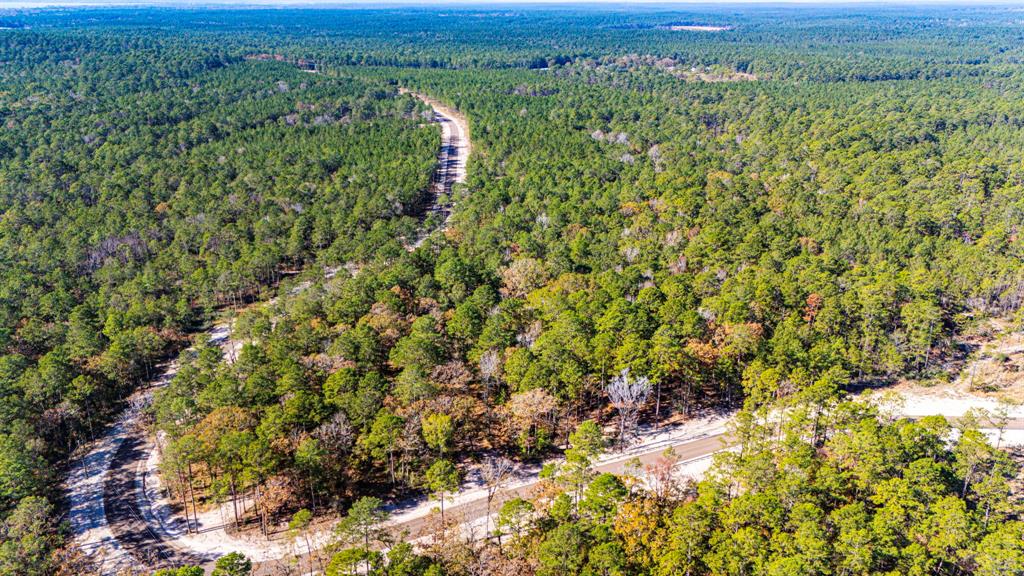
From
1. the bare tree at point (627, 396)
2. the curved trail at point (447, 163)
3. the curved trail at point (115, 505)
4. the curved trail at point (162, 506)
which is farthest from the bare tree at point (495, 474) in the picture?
the curved trail at point (447, 163)

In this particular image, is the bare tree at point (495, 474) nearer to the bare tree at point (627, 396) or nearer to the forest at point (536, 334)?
the forest at point (536, 334)

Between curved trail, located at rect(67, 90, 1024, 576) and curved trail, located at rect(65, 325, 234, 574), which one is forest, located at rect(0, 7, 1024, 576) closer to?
curved trail, located at rect(67, 90, 1024, 576)

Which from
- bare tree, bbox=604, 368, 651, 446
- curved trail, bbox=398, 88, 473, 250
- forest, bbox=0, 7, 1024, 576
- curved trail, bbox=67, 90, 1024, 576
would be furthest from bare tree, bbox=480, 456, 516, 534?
curved trail, bbox=398, 88, 473, 250

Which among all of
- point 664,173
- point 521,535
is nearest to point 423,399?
point 521,535

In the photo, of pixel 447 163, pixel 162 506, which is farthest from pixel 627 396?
pixel 447 163

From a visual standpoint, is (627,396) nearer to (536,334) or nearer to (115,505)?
(536,334)

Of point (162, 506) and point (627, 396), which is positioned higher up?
point (627, 396)
